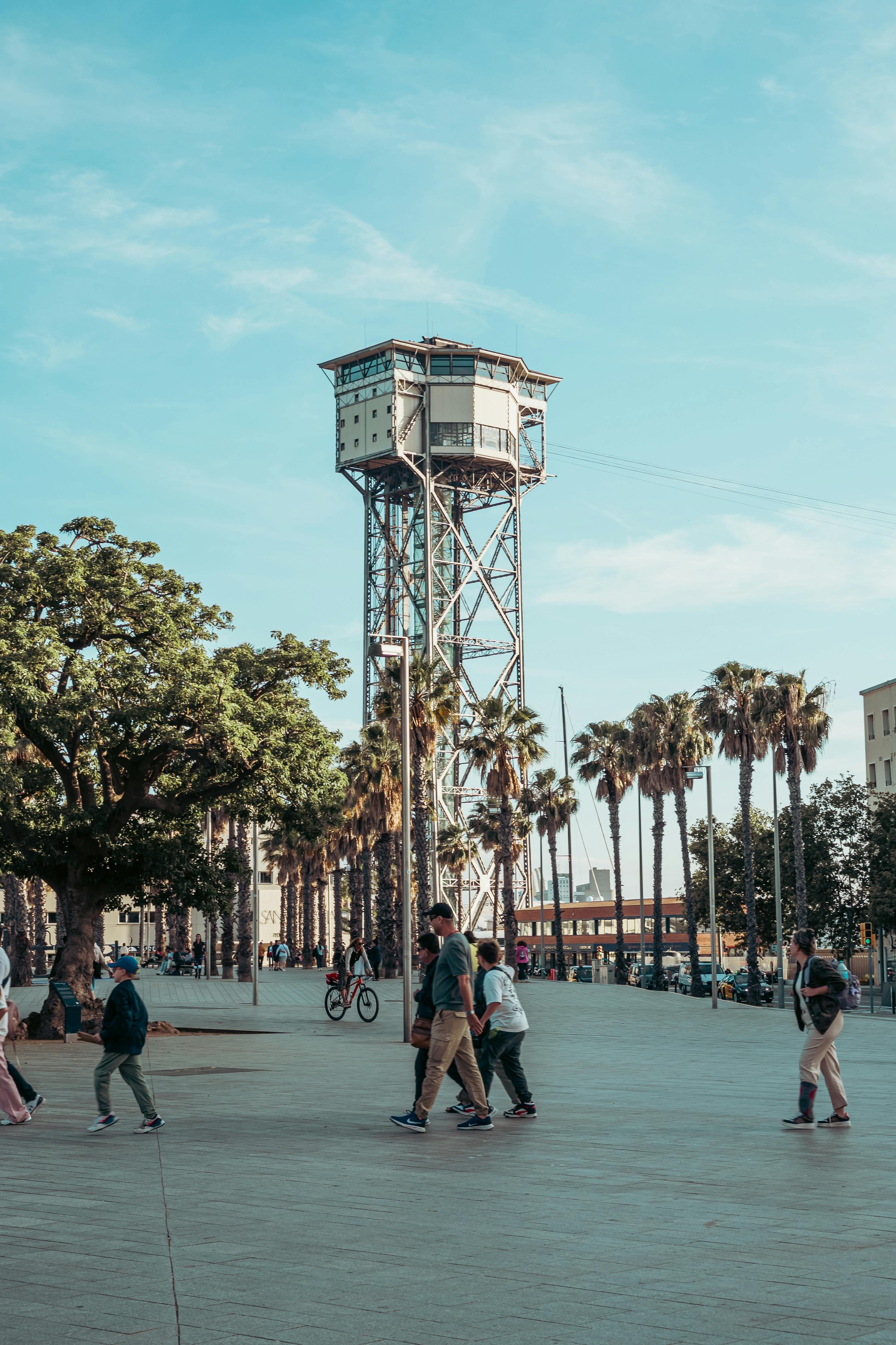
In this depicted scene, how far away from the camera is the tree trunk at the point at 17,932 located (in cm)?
4922

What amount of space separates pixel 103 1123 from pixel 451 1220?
521 centimetres

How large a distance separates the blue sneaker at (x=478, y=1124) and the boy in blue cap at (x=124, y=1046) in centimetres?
258

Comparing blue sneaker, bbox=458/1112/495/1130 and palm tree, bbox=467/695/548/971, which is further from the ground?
palm tree, bbox=467/695/548/971

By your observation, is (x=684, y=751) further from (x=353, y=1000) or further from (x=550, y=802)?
(x=353, y=1000)

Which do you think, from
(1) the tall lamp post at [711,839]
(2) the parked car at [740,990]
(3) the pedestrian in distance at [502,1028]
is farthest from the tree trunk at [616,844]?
(3) the pedestrian in distance at [502,1028]

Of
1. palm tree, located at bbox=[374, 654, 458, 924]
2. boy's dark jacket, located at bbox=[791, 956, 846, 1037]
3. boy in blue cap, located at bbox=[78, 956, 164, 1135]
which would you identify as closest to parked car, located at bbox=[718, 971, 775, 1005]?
palm tree, located at bbox=[374, 654, 458, 924]

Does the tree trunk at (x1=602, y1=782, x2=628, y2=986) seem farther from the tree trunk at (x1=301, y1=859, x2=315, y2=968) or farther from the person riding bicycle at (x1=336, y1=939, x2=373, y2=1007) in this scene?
the person riding bicycle at (x1=336, y1=939, x2=373, y2=1007)

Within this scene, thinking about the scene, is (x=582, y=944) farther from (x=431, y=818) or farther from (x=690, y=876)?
(x=431, y=818)

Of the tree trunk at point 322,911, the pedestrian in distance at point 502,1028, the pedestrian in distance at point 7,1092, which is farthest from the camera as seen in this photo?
the tree trunk at point 322,911

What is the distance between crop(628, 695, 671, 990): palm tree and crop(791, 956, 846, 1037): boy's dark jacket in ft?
166

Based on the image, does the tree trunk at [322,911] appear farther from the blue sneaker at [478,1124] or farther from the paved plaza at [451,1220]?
the blue sneaker at [478,1124]

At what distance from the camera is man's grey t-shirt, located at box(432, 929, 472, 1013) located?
11.8 m

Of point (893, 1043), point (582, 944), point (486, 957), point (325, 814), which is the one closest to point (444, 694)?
point (325, 814)

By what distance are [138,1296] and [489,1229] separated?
2160mm
